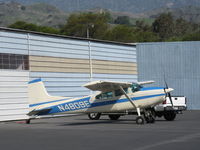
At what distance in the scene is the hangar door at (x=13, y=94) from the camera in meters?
28.7

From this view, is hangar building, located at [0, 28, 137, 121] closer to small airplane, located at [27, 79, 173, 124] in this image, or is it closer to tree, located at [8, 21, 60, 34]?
small airplane, located at [27, 79, 173, 124]

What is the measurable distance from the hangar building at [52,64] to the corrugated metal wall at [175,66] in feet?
5.90

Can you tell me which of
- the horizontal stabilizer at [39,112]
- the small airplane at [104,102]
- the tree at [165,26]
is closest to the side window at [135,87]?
the small airplane at [104,102]

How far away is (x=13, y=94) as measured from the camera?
96.8ft

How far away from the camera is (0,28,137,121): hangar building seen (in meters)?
29.3

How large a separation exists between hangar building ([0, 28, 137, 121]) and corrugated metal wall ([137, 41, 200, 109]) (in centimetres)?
180

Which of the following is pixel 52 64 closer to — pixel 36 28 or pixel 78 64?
pixel 78 64

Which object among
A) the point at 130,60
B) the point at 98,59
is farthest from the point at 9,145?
the point at 130,60

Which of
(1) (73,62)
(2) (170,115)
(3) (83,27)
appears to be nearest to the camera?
(2) (170,115)

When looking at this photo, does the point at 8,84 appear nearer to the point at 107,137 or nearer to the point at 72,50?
the point at 72,50

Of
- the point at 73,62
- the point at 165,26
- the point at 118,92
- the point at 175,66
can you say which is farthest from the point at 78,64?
the point at 165,26

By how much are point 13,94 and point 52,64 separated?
4755mm

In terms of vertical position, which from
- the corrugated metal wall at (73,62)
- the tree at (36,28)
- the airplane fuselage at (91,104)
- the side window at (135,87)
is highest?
the tree at (36,28)

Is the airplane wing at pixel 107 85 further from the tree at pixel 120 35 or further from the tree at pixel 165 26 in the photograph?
the tree at pixel 165 26
